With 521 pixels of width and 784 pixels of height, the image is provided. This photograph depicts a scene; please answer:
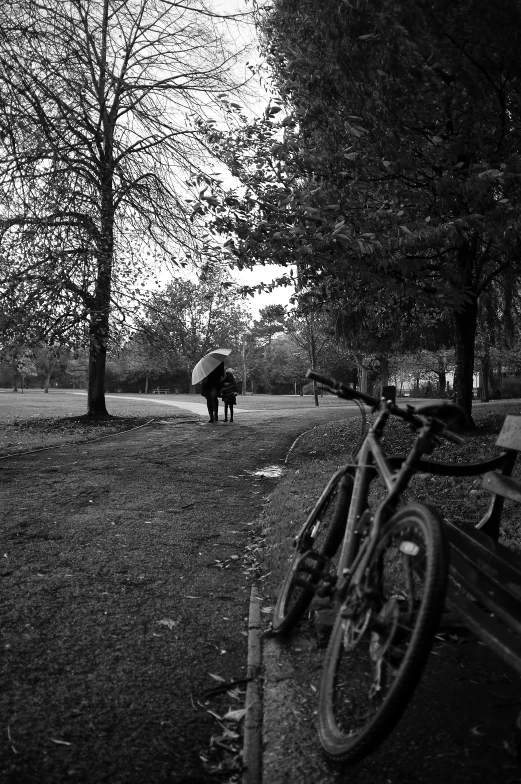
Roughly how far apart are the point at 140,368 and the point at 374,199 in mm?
63257

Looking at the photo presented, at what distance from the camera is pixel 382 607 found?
8.11 feet

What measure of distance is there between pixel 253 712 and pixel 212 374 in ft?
48.2

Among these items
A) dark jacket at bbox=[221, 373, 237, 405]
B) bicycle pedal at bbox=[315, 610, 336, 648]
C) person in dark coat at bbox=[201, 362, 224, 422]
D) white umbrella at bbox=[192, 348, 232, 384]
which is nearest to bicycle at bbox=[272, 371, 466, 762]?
bicycle pedal at bbox=[315, 610, 336, 648]

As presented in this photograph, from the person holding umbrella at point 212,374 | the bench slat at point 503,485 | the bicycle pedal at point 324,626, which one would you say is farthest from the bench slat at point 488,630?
the person holding umbrella at point 212,374

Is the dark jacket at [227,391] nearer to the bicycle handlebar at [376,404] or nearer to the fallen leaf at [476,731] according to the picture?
the bicycle handlebar at [376,404]

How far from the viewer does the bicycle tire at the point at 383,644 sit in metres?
2.12

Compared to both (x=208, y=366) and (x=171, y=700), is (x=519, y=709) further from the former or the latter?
(x=208, y=366)

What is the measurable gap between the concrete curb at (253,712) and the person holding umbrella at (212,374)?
12.9 meters

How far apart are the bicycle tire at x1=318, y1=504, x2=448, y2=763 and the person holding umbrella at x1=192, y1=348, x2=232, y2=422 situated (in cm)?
1404

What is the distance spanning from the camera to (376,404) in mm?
3104

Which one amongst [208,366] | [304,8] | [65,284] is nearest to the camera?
[304,8]

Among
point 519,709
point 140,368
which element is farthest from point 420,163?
point 140,368

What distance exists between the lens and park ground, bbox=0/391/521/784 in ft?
8.37

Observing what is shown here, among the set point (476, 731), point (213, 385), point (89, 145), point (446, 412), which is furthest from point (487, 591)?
point (213, 385)
